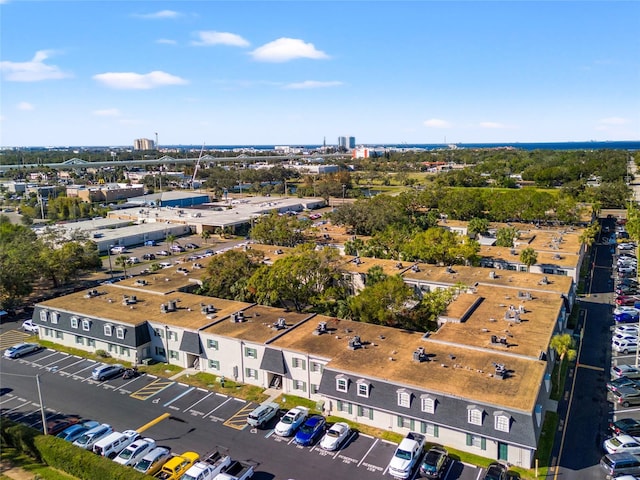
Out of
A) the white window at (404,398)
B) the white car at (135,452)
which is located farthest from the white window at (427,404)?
the white car at (135,452)

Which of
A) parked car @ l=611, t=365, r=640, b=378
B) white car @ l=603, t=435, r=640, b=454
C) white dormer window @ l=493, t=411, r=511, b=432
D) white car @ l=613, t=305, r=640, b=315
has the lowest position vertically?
white car @ l=603, t=435, r=640, b=454

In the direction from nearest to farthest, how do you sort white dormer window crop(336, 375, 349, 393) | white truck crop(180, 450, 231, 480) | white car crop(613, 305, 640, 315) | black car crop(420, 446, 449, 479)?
white truck crop(180, 450, 231, 480), black car crop(420, 446, 449, 479), white dormer window crop(336, 375, 349, 393), white car crop(613, 305, 640, 315)

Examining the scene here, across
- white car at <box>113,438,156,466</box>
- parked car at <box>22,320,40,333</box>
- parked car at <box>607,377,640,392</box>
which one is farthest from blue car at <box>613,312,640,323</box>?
parked car at <box>22,320,40,333</box>

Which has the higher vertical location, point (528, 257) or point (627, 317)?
point (528, 257)

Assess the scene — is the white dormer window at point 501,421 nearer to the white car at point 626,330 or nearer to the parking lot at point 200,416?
the parking lot at point 200,416

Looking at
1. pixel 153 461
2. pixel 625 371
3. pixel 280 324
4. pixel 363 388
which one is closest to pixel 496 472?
pixel 363 388

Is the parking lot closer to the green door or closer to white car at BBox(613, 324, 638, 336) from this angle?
the green door

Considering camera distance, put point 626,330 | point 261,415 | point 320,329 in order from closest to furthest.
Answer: point 261,415
point 320,329
point 626,330

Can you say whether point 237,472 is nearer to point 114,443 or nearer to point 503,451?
point 114,443
